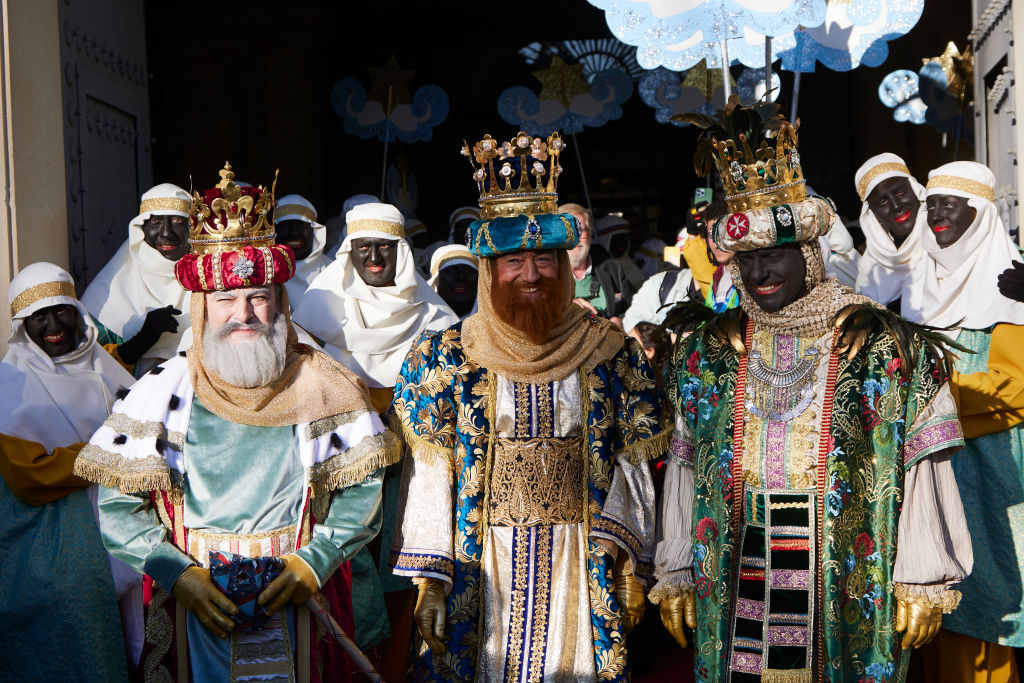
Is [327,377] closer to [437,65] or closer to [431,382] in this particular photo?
[431,382]

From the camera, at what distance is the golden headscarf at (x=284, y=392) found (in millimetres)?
3443

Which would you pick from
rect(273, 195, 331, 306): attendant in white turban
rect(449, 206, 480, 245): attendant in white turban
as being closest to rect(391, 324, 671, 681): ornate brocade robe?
rect(273, 195, 331, 306): attendant in white turban

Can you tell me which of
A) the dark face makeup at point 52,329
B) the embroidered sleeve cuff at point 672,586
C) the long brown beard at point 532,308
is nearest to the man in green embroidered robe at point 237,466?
the long brown beard at point 532,308

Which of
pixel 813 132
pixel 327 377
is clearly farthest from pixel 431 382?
pixel 813 132

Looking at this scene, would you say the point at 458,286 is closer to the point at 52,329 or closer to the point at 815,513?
the point at 52,329

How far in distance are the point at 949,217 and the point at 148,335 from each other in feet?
11.7

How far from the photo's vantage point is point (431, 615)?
352cm

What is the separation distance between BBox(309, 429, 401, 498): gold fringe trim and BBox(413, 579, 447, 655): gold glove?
393 millimetres

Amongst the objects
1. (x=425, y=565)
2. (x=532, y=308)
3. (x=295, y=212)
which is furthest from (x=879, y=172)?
(x=425, y=565)

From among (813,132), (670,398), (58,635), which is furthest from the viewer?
(813,132)

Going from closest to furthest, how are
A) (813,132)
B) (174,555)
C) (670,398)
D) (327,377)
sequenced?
(174,555) → (327,377) → (670,398) → (813,132)

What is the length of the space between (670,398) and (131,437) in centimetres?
167

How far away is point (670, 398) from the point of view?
150 inches

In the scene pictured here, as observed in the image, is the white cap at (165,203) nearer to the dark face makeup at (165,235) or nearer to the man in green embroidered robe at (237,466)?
the dark face makeup at (165,235)
